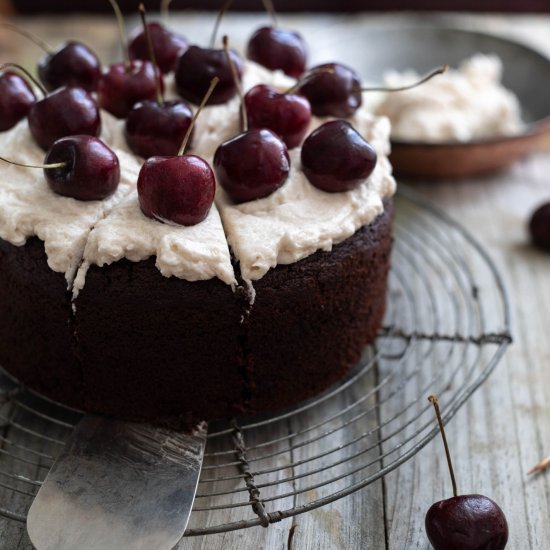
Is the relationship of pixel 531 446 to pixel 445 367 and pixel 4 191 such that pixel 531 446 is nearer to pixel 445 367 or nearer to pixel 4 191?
pixel 445 367

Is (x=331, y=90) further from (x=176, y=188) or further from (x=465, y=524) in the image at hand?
(x=465, y=524)

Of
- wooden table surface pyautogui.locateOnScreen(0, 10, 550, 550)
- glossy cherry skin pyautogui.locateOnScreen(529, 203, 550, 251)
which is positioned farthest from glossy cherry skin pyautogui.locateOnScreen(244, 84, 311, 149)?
glossy cherry skin pyautogui.locateOnScreen(529, 203, 550, 251)

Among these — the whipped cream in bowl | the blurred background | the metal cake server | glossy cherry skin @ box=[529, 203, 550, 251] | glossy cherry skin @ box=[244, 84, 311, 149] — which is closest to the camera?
the metal cake server

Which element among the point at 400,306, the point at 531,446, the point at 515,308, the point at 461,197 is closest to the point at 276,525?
the point at 531,446

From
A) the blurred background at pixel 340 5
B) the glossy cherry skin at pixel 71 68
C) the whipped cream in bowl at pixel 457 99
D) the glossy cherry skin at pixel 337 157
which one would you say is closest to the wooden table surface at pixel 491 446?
the whipped cream in bowl at pixel 457 99

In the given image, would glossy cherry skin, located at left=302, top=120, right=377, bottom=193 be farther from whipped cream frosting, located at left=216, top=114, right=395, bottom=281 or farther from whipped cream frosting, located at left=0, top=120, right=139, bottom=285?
whipped cream frosting, located at left=0, top=120, right=139, bottom=285

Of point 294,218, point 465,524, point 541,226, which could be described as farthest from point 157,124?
point 541,226

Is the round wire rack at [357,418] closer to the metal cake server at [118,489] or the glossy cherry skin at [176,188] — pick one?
the metal cake server at [118,489]
